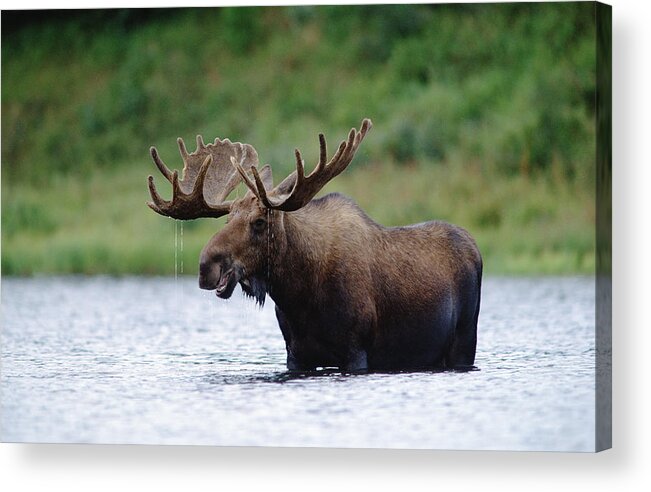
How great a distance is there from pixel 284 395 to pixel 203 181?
176cm

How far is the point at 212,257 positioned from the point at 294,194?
78 centimetres

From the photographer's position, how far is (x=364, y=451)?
1555 centimetres

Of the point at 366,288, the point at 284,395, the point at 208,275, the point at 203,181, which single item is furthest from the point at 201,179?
the point at 284,395

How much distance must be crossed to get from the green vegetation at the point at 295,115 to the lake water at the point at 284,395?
1187 millimetres

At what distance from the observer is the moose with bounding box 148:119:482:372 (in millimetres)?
15969

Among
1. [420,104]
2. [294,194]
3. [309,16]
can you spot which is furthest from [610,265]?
[420,104]

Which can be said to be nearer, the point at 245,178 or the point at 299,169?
the point at 299,169

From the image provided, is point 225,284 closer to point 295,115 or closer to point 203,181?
A: point 203,181

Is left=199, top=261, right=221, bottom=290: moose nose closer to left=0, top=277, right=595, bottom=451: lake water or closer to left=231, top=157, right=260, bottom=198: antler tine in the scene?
left=0, top=277, right=595, bottom=451: lake water

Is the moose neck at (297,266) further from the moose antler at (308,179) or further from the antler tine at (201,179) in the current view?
the antler tine at (201,179)

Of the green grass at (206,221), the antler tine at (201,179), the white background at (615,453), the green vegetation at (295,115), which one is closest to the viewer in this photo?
the white background at (615,453)

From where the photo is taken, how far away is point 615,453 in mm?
15242

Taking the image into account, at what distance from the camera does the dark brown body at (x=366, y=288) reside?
16203 millimetres

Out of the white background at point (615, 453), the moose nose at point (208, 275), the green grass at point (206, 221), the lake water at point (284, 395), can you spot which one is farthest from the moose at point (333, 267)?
the green grass at point (206, 221)
